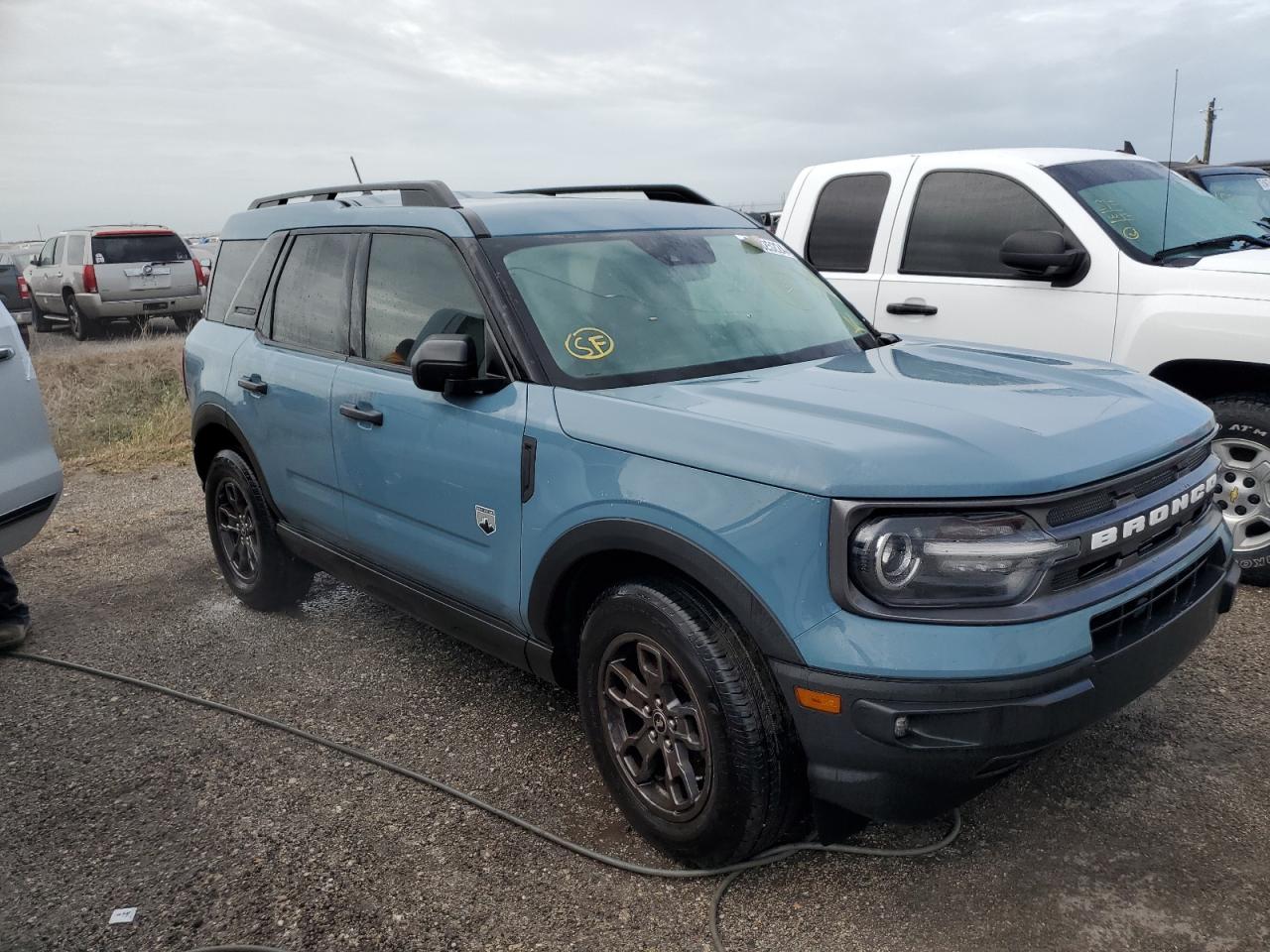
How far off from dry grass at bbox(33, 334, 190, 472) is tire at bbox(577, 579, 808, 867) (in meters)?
6.80

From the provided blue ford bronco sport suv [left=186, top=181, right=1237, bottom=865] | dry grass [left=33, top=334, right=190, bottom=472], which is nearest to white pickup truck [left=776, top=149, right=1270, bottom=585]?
blue ford bronco sport suv [left=186, top=181, right=1237, bottom=865]

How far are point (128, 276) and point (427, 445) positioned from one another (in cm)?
1666

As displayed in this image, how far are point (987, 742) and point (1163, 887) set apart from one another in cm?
86

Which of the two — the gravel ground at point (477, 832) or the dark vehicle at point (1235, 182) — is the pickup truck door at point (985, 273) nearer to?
the gravel ground at point (477, 832)

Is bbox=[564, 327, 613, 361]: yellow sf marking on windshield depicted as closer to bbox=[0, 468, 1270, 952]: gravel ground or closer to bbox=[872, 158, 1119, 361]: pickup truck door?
bbox=[0, 468, 1270, 952]: gravel ground

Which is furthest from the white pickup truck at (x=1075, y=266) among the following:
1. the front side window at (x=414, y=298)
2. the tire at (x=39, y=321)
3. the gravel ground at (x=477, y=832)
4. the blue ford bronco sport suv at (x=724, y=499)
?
the tire at (x=39, y=321)

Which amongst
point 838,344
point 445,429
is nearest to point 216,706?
point 445,429

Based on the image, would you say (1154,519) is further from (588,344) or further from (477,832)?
(477,832)

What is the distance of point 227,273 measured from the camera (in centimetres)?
513

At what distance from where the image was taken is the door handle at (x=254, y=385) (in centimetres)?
448

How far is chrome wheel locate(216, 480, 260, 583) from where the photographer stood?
5.01 m

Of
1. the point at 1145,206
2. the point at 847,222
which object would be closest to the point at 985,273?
the point at 1145,206

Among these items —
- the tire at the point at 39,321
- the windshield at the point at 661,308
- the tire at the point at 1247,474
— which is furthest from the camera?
the tire at the point at 39,321

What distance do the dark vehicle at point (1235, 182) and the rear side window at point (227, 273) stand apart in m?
6.21
